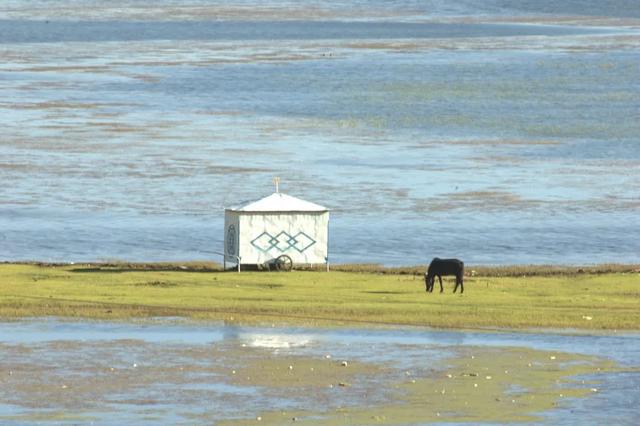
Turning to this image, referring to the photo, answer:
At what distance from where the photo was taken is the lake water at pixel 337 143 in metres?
60.3

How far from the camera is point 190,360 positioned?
113 feet

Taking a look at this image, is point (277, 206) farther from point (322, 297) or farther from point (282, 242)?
point (322, 297)

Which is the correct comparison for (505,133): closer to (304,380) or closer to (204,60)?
(204,60)

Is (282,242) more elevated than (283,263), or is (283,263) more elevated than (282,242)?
(282,242)

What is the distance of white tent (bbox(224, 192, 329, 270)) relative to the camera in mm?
47969

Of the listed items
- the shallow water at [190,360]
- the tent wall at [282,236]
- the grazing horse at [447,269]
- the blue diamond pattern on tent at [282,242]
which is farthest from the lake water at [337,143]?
the shallow water at [190,360]

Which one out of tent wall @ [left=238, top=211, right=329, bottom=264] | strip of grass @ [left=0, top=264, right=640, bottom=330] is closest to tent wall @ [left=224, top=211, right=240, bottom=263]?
tent wall @ [left=238, top=211, right=329, bottom=264]

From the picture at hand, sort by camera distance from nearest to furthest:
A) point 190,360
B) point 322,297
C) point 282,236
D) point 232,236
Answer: point 190,360, point 322,297, point 282,236, point 232,236

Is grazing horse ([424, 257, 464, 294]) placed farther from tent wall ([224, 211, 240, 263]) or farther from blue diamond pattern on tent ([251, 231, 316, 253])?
tent wall ([224, 211, 240, 263])

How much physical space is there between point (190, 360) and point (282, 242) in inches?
544

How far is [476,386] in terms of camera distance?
106 ft

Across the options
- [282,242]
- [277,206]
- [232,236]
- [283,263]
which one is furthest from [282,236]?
[232,236]

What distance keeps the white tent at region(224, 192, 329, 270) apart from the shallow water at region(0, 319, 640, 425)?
881 cm

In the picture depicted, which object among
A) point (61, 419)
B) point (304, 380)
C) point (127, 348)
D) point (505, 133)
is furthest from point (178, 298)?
point (505, 133)
